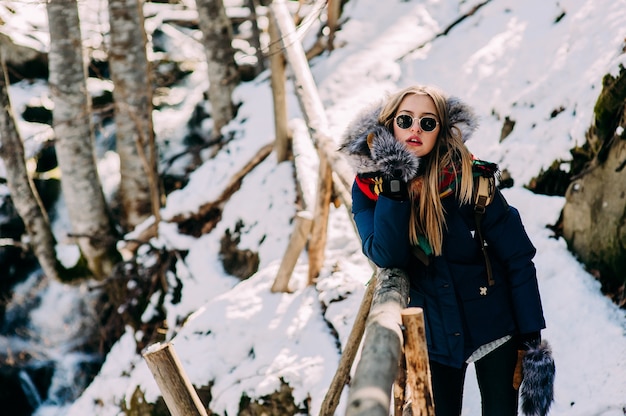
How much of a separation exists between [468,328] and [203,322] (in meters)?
3.05

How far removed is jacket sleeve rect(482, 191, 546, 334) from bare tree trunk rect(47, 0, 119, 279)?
593 cm

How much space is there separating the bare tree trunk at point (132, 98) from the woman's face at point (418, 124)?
532cm

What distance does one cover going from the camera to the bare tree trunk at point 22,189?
7.15 m

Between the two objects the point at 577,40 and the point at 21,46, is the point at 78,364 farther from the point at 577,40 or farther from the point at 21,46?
the point at 577,40

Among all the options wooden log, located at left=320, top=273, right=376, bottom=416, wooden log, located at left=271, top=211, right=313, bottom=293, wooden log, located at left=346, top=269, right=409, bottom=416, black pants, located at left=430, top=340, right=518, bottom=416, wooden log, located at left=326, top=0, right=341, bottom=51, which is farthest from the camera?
wooden log, located at left=326, top=0, right=341, bottom=51

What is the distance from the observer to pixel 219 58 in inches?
343

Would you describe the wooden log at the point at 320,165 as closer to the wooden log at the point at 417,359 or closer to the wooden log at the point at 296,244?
the wooden log at the point at 296,244

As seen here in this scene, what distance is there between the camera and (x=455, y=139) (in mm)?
2236

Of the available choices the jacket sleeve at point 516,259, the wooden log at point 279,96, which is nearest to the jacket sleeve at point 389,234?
the jacket sleeve at point 516,259

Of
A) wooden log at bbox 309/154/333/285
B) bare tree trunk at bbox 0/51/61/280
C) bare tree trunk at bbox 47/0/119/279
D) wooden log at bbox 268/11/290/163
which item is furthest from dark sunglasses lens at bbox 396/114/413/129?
bare tree trunk at bbox 0/51/61/280

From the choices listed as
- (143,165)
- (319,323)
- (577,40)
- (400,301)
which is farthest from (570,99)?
(143,165)

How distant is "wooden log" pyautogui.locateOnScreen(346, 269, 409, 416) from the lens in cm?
124

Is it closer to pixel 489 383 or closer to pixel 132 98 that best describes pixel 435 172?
pixel 489 383

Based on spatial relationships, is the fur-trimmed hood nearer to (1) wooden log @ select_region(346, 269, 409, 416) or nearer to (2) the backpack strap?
(2) the backpack strap
